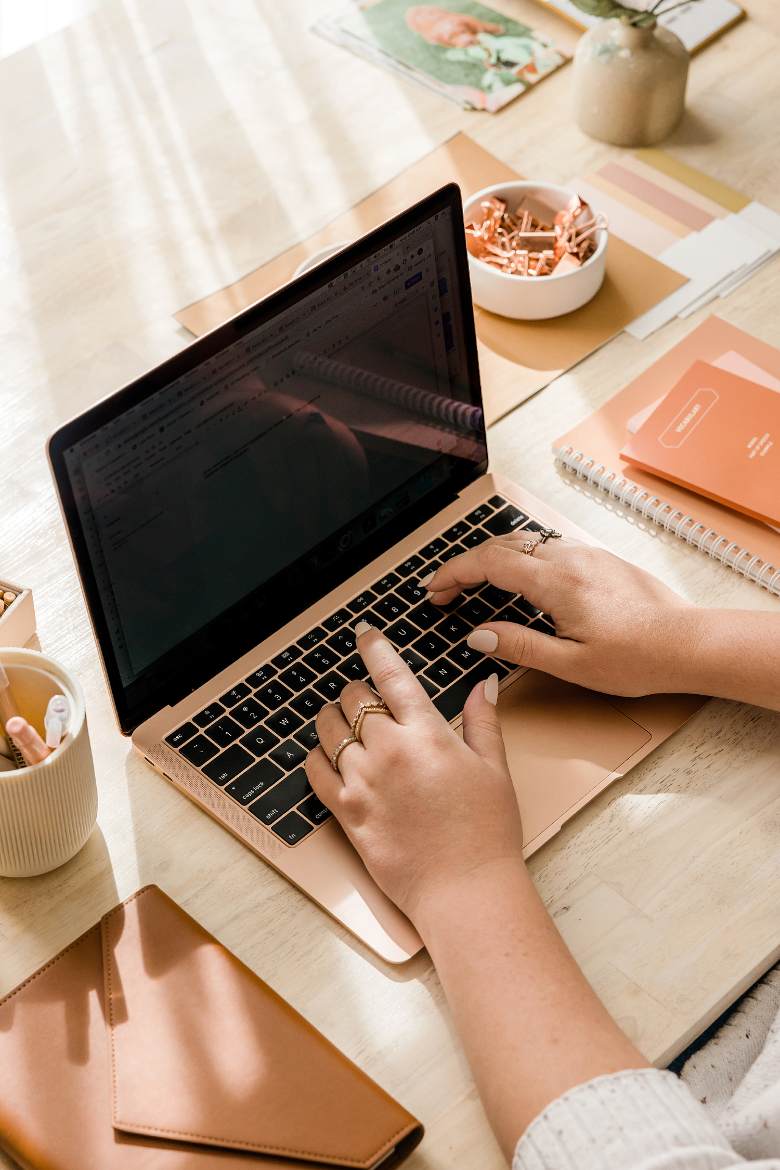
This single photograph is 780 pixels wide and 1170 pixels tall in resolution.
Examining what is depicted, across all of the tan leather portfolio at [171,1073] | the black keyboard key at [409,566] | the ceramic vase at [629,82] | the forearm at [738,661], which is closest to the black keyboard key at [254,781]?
the tan leather portfolio at [171,1073]

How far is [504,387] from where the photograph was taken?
4.05 feet

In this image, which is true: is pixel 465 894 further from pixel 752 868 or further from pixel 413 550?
pixel 413 550

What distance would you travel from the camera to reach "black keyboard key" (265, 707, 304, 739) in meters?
0.95

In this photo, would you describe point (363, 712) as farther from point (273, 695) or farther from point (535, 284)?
point (535, 284)

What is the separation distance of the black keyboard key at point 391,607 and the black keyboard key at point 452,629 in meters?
0.03

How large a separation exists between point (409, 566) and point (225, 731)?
212 mm

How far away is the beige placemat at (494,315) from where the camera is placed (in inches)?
49.1

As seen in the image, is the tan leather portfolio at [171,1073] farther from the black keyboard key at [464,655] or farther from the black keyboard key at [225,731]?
the black keyboard key at [464,655]

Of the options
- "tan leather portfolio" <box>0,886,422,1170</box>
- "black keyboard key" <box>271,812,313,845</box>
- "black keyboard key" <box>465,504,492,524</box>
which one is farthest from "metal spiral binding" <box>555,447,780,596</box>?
"tan leather portfolio" <box>0,886,422,1170</box>

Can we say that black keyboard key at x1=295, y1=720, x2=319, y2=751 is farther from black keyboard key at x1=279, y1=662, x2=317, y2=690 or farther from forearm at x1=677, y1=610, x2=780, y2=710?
forearm at x1=677, y1=610, x2=780, y2=710

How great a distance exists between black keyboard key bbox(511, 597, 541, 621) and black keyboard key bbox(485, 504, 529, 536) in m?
0.07

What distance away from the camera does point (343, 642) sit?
100cm

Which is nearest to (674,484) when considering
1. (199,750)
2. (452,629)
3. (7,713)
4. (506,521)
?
(506,521)

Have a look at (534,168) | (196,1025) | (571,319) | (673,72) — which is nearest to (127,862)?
(196,1025)
